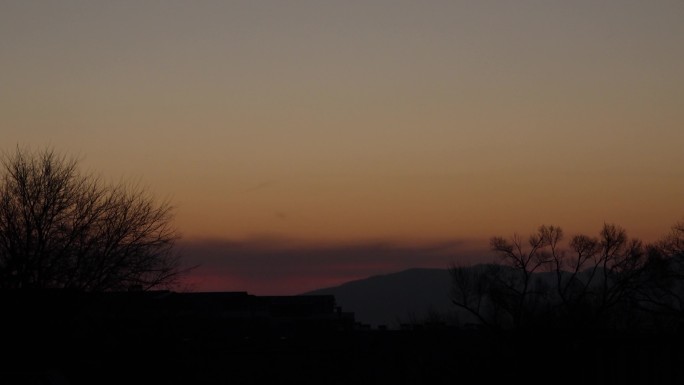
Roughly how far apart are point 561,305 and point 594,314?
4017mm

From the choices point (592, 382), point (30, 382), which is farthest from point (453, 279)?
point (30, 382)

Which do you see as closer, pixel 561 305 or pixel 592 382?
pixel 592 382

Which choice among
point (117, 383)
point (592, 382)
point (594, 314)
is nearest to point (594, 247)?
point (594, 314)

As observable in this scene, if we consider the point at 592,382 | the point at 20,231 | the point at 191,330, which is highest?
the point at 20,231

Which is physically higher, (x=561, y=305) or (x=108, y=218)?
(x=108, y=218)

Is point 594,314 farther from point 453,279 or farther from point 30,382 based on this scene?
point 30,382

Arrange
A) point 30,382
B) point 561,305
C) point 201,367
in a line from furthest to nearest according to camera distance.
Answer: point 561,305 < point 201,367 < point 30,382

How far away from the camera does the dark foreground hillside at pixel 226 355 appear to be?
122 ft

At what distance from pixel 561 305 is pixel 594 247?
503 inches

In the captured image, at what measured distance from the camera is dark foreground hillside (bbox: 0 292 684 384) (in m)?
37.1

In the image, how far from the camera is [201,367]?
46000mm

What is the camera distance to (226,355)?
159ft

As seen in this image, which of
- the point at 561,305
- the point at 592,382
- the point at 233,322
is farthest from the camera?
the point at 233,322

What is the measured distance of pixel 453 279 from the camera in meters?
88.8
